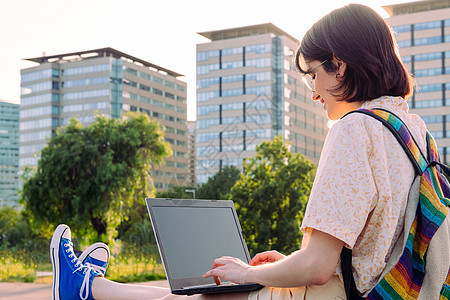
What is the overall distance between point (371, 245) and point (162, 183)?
83070mm

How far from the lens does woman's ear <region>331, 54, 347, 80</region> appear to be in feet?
5.07

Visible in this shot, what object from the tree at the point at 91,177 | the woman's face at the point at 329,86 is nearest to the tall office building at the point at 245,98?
the tree at the point at 91,177

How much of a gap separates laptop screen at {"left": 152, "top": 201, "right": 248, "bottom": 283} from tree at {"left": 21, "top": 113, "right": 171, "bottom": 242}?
13.6 metres

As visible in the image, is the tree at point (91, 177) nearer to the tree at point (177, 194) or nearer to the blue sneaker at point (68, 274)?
the tree at point (177, 194)

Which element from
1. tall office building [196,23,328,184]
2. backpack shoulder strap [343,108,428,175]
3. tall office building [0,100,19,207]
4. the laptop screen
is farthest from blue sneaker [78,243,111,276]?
tall office building [0,100,19,207]

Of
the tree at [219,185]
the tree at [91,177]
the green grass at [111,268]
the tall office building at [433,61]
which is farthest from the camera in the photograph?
the tall office building at [433,61]

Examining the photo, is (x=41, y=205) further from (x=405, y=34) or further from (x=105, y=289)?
(x=405, y=34)

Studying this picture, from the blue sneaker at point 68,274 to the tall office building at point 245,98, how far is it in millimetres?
67847

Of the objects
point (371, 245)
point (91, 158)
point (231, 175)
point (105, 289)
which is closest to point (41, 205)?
point (91, 158)

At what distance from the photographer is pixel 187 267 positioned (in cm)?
181

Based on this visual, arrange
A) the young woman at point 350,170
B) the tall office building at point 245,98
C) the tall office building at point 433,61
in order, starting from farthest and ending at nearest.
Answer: the tall office building at point 245,98
the tall office building at point 433,61
the young woman at point 350,170

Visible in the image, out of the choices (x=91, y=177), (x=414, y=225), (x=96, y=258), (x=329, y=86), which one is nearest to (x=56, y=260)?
(x=96, y=258)

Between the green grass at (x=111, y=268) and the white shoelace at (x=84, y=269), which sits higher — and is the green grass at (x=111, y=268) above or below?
below

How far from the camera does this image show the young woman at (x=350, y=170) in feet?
4.54
